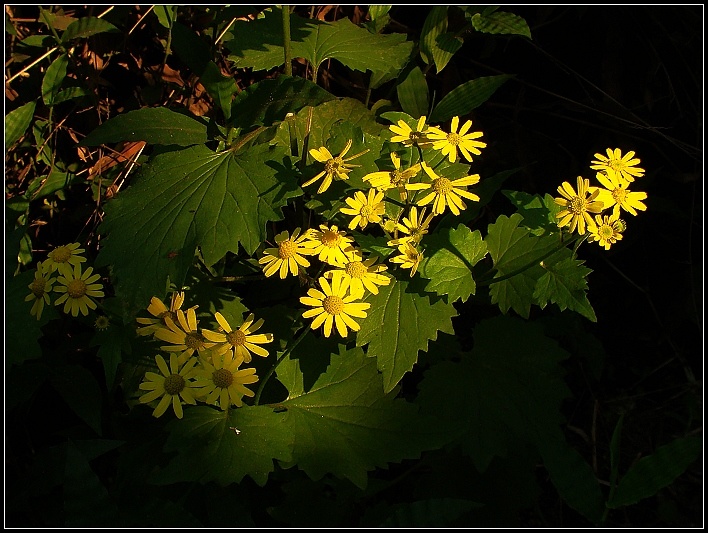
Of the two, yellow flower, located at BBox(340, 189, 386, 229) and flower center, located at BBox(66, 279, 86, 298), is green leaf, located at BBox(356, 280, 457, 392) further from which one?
flower center, located at BBox(66, 279, 86, 298)

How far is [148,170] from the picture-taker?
5.74 ft

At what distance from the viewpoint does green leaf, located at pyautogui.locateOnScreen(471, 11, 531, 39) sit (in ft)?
6.23

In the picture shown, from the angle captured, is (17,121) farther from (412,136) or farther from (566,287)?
(566,287)

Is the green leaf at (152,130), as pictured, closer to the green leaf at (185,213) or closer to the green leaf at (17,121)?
the green leaf at (185,213)

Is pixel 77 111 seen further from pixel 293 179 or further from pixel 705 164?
pixel 705 164

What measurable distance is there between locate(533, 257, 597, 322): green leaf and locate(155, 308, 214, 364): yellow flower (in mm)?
953

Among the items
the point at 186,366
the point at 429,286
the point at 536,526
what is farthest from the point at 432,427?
the point at 536,526

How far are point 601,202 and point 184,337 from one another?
123 centimetres

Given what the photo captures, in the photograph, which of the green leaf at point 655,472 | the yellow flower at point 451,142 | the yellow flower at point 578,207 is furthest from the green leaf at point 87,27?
the green leaf at point 655,472

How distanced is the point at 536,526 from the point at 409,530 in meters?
0.93

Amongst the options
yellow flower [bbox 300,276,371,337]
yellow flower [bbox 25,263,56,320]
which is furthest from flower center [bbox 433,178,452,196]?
yellow flower [bbox 25,263,56,320]

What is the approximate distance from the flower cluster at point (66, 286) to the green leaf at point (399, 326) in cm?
82

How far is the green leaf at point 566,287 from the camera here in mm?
1729

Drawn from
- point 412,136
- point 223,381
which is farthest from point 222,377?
point 412,136
